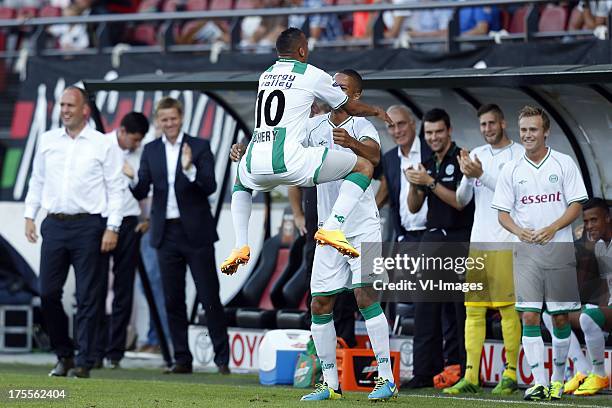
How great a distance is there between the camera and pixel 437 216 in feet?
36.3

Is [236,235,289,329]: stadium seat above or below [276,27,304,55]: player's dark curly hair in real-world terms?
below

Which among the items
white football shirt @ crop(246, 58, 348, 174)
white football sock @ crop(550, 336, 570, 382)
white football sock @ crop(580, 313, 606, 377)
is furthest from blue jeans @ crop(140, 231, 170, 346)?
white football shirt @ crop(246, 58, 348, 174)

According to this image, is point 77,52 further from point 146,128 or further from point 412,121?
point 412,121

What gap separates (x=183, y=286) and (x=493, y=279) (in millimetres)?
3303

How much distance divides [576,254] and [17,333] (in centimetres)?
691

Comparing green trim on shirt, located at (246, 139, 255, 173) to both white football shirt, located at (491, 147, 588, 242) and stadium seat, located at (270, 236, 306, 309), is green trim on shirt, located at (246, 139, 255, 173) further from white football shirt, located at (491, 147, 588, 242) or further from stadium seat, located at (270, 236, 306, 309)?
stadium seat, located at (270, 236, 306, 309)

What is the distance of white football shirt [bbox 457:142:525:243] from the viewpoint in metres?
10.6

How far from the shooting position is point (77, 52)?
16.2 meters

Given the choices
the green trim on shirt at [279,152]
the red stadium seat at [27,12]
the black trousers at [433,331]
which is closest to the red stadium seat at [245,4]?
the red stadium seat at [27,12]

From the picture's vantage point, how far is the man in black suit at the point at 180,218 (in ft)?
40.5

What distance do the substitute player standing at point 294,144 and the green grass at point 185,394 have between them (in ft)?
3.02

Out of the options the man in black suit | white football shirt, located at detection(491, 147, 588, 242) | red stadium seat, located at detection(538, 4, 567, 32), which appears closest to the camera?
white football shirt, located at detection(491, 147, 588, 242)

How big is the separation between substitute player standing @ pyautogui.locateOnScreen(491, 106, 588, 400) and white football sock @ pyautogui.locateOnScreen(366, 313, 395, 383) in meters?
1.36

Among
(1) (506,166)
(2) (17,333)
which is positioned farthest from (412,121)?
(2) (17,333)
